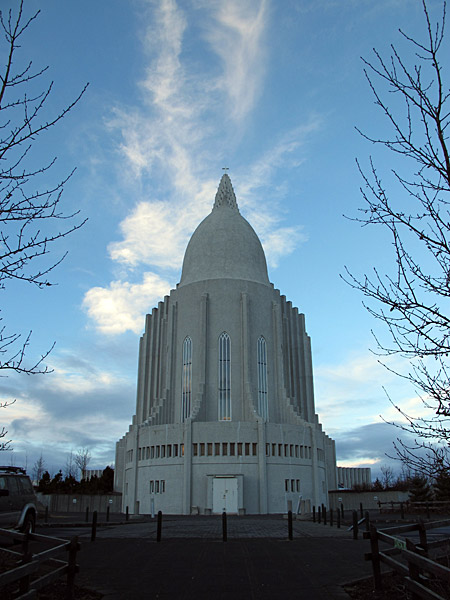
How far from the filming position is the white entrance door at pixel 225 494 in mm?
42688

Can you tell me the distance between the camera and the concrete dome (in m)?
55.9

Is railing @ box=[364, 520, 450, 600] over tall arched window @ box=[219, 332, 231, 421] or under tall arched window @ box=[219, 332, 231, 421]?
under

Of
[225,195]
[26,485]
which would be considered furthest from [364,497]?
[26,485]

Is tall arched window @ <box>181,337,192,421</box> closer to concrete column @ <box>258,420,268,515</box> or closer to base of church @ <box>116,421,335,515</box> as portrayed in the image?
base of church @ <box>116,421,335,515</box>

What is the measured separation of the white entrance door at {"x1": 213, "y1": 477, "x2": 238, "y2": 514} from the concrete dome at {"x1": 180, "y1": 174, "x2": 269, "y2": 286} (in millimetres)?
20384

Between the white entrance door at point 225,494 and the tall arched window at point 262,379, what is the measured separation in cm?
880

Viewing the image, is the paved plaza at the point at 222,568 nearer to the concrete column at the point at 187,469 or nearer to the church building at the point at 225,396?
the church building at the point at 225,396

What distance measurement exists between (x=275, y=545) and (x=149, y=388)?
44.5 meters

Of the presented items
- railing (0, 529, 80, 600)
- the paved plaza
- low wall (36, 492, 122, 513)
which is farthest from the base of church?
railing (0, 529, 80, 600)

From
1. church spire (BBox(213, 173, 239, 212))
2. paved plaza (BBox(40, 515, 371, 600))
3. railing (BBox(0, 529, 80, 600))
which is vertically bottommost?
paved plaza (BBox(40, 515, 371, 600))

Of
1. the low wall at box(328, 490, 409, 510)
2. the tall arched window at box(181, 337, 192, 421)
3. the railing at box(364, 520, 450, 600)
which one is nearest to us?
the railing at box(364, 520, 450, 600)

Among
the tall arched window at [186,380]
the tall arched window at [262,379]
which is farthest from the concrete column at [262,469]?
the tall arched window at [186,380]

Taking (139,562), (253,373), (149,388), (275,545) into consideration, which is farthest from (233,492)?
(139,562)

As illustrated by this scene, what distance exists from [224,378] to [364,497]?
18.7 meters
